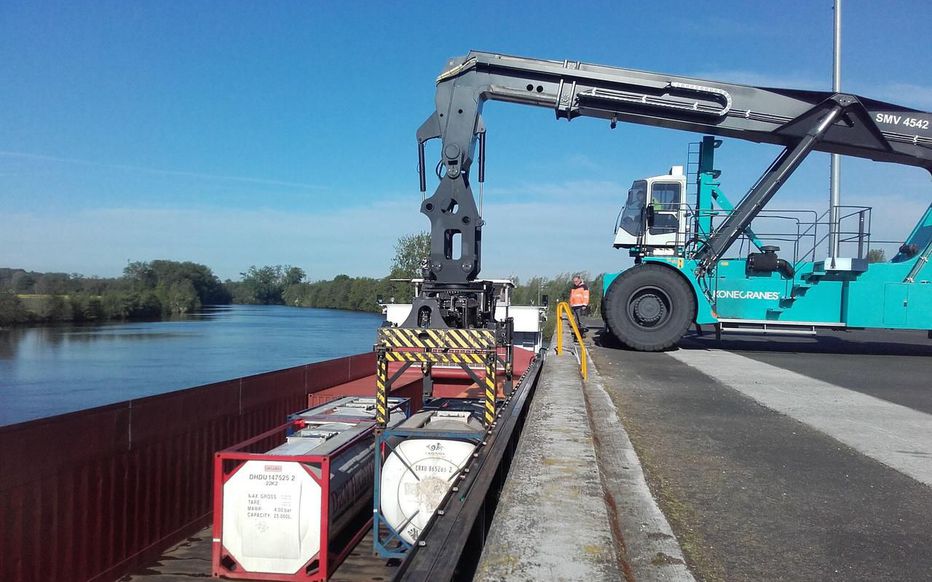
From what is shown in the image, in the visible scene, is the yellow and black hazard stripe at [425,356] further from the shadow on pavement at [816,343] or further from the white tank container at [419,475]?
the shadow on pavement at [816,343]

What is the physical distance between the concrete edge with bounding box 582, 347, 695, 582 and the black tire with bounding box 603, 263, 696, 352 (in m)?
7.80

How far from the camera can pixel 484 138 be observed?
1048 centimetres

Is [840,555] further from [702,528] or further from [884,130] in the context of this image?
[884,130]

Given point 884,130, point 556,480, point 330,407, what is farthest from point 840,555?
point 884,130

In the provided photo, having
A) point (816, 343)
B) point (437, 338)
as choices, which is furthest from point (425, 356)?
point (816, 343)

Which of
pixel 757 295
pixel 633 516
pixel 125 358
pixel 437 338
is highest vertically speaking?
pixel 757 295

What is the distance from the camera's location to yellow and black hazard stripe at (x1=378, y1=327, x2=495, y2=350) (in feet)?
24.0

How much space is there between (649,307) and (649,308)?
0.9 inches

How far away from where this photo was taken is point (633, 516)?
4402mm

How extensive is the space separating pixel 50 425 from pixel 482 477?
11.3 feet

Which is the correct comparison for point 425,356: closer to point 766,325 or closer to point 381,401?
point 381,401

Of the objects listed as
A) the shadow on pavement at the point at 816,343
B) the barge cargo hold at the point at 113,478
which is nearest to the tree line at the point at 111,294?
the barge cargo hold at the point at 113,478

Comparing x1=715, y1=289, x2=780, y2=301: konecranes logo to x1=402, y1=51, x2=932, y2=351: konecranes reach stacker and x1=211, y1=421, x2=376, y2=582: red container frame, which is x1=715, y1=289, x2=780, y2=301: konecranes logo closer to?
x1=402, y1=51, x2=932, y2=351: konecranes reach stacker

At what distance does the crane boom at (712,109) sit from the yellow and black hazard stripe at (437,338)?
4433 millimetres
